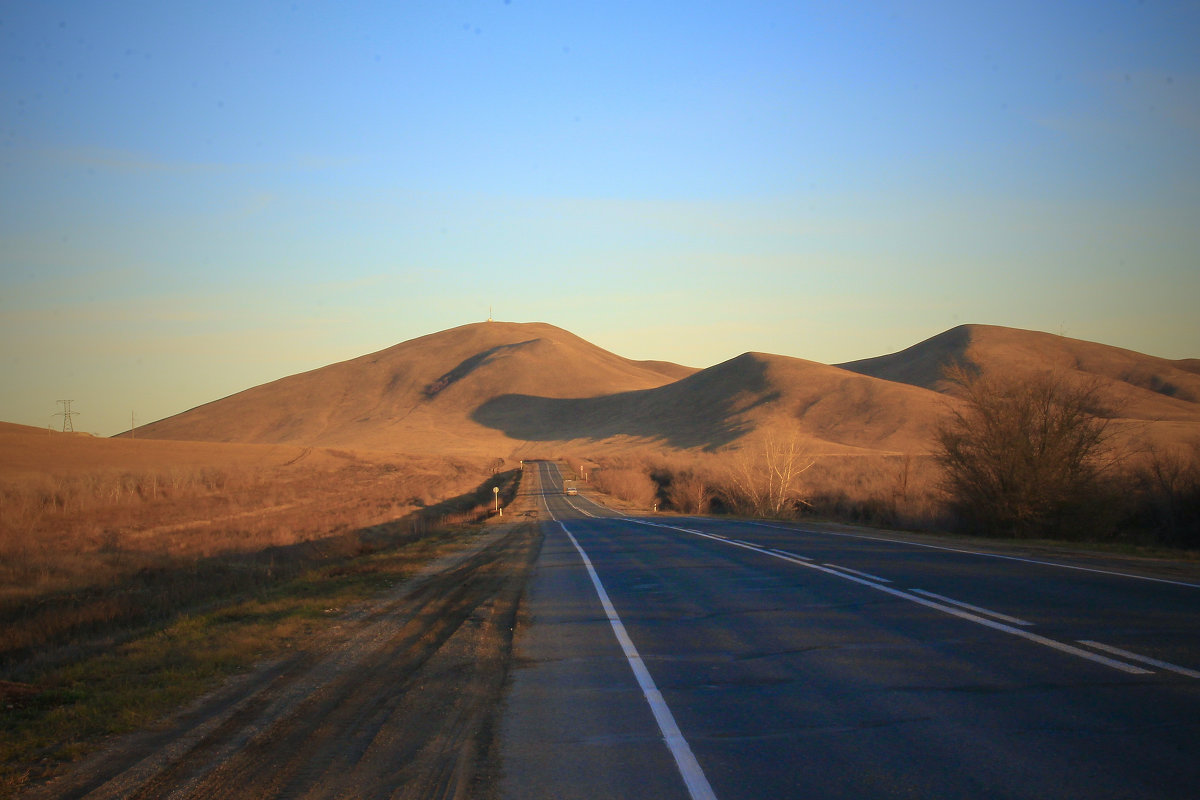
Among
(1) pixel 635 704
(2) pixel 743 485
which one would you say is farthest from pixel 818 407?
(1) pixel 635 704

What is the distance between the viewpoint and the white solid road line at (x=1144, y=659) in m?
6.80

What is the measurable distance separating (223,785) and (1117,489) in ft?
109

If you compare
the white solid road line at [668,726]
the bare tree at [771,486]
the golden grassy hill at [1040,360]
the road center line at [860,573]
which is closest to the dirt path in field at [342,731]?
the white solid road line at [668,726]

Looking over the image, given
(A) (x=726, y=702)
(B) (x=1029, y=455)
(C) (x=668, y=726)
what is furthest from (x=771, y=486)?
(C) (x=668, y=726)

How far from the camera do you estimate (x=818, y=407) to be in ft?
436

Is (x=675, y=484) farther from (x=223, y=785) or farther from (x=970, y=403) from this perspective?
(x=223, y=785)

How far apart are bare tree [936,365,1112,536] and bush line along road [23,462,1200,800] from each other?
63.8 feet

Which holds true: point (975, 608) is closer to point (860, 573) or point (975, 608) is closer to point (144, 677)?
point (860, 573)

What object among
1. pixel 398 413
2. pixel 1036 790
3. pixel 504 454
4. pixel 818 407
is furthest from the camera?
pixel 398 413

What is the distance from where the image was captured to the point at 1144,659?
724 centimetres

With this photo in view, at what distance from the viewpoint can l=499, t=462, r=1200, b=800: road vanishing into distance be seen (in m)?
5.04

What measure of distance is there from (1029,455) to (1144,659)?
26041mm

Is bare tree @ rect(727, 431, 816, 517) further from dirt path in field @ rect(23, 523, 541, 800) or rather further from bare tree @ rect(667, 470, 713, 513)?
dirt path in field @ rect(23, 523, 541, 800)

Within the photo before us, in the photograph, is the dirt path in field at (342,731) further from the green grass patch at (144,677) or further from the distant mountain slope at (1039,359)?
the distant mountain slope at (1039,359)
